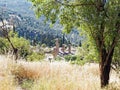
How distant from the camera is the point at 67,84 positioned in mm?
9320

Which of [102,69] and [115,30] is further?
[102,69]

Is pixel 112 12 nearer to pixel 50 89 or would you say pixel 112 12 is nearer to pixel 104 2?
pixel 104 2

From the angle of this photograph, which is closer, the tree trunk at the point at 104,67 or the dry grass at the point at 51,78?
the dry grass at the point at 51,78

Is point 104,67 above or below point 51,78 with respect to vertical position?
above

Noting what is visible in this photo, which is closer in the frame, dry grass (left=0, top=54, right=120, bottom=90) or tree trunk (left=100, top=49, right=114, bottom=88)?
dry grass (left=0, top=54, right=120, bottom=90)

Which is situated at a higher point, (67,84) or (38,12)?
(38,12)

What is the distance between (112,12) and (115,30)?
49 cm

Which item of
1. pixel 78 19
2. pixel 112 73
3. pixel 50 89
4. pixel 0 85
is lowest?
pixel 112 73

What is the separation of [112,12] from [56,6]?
57.0 inches

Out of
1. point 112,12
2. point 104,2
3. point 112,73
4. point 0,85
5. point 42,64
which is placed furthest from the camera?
point 112,73

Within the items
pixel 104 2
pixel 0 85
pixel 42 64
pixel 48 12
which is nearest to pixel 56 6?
pixel 48 12

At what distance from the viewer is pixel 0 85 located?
7695 millimetres

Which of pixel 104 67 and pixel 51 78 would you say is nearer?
pixel 104 67

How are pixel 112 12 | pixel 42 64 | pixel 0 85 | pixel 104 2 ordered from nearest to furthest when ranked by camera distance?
pixel 0 85
pixel 112 12
pixel 104 2
pixel 42 64
